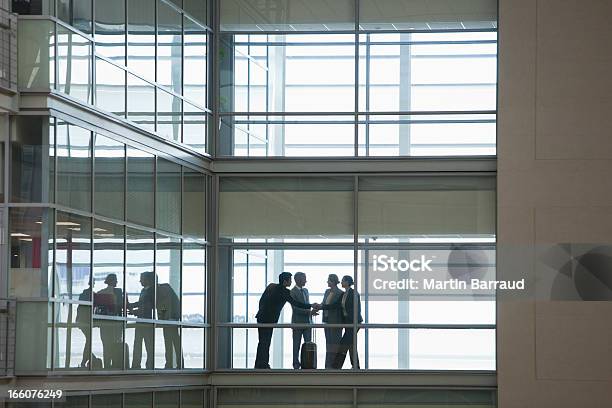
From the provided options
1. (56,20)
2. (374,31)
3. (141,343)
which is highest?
(374,31)

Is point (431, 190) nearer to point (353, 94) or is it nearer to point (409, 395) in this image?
point (353, 94)

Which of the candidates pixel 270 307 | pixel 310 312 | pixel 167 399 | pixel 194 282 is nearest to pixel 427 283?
pixel 310 312

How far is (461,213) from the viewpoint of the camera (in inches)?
792

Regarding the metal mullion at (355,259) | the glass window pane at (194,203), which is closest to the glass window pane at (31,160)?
the glass window pane at (194,203)

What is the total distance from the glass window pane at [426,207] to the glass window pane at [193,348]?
3.03 metres

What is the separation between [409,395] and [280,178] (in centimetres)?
399

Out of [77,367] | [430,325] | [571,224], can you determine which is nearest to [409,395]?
[430,325]

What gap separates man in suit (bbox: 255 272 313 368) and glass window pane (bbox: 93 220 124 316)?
12.9 feet

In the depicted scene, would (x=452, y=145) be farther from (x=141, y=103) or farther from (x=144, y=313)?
(x=144, y=313)

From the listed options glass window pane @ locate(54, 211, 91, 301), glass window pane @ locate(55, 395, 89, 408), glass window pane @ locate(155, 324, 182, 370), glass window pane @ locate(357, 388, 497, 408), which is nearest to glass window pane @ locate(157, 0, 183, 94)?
glass window pane @ locate(54, 211, 91, 301)

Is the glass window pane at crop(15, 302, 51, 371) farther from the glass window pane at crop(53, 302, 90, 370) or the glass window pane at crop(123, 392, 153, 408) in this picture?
the glass window pane at crop(123, 392, 153, 408)

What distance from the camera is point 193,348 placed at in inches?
768

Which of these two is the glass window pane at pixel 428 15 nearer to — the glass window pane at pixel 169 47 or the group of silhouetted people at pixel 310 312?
the glass window pane at pixel 169 47

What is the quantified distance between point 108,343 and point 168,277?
8.20ft
